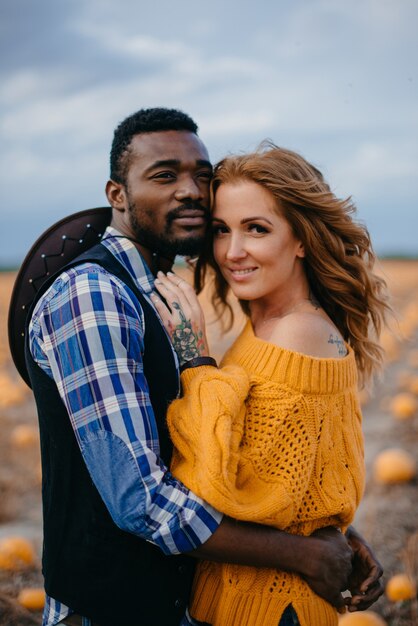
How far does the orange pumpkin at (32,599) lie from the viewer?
3.98m

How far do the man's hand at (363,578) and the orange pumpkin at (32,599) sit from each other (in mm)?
2057

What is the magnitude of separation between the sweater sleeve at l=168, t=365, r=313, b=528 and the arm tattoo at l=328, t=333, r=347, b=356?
452 millimetres

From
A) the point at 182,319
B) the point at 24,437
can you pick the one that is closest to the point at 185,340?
the point at 182,319

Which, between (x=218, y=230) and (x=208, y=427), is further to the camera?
(x=218, y=230)

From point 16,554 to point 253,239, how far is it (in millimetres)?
3086

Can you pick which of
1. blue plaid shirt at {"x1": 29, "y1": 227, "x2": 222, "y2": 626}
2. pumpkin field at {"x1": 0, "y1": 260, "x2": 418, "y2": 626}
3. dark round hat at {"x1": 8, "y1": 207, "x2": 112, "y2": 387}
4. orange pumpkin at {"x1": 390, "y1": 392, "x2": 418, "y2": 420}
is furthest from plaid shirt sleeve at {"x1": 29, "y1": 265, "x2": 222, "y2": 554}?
orange pumpkin at {"x1": 390, "y1": 392, "x2": 418, "y2": 420}

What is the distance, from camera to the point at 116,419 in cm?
208

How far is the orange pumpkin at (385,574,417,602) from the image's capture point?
13.8 feet

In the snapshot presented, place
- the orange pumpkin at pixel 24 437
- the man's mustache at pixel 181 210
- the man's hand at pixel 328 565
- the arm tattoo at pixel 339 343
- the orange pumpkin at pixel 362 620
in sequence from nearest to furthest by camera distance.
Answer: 1. the man's hand at pixel 328 565
2. the arm tattoo at pixel 339 343
3. the man's mustache at pixel 181 210
4. the orange pumpkin at pixel 362 620
5. the orange pumpkin at pixel 24 437

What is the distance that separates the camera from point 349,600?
2615 millimetres

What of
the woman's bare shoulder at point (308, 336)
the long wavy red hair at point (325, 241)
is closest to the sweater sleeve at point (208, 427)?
the woman's bare shoulder at point (308, 336)

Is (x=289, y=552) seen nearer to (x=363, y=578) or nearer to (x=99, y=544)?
(x=99, y=544)

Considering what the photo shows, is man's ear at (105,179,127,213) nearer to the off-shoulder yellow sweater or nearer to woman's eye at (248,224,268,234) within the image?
woman's eye at (248,224,268,234)

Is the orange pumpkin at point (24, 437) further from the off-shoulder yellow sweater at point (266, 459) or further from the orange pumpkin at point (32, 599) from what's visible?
the off-shoulder yellow sweater at point (266, 459)
